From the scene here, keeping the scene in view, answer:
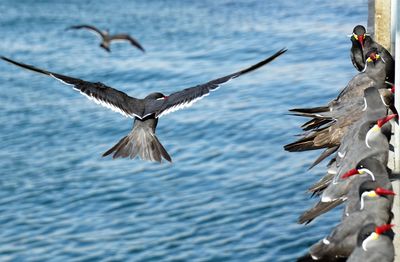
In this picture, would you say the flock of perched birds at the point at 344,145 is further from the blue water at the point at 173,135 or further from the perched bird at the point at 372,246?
the blue water at the point at 173,135

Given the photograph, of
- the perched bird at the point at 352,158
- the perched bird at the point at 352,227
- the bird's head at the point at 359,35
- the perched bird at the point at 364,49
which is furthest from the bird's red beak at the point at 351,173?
the bird's head at the point at 359,35

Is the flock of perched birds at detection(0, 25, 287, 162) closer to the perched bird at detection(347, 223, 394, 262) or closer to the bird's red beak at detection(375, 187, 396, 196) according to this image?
the bird's red beak at detection(375, 187, 396, 196)

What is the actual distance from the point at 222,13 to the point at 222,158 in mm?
13830

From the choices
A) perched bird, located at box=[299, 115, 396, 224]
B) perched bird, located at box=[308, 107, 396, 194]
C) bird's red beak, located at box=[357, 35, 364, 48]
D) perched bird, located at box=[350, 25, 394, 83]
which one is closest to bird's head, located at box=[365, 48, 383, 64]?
perched bird, located at box=[350, 25, 394, 83]

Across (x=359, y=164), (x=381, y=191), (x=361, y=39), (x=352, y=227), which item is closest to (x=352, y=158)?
(x=359, y=164)

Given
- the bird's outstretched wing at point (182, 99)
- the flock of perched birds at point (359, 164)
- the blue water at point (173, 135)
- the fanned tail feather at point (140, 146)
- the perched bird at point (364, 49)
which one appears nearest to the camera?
the flock of perched birds at point (359, 164)

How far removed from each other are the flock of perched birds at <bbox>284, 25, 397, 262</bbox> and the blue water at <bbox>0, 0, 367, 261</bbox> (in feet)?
13.0

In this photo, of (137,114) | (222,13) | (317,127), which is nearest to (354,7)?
(222,13)

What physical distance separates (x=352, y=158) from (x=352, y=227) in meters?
1.86

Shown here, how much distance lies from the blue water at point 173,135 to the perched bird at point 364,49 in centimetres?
291

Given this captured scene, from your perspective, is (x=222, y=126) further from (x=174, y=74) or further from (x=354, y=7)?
(x=354, y=7)

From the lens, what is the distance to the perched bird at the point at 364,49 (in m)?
16.8

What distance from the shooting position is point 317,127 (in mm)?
15148

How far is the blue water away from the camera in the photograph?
20156 millimetres
